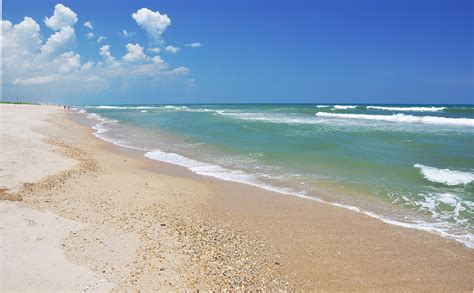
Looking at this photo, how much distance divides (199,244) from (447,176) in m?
9.09

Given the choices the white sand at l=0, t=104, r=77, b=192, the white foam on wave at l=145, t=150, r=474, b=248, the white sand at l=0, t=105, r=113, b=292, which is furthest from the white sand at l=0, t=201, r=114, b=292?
the white foam on wave at l=145, t=150, r=474, b=248

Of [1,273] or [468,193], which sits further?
[468,193]

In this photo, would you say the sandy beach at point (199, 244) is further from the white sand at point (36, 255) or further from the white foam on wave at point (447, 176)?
the white foam on wave at point (447, 176)

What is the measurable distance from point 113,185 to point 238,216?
4.05 m

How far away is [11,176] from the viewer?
8898 mm

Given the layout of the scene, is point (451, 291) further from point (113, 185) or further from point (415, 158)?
point (415, 158)

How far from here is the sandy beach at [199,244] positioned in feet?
15.0

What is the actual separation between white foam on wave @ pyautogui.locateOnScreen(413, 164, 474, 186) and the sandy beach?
4.65 meters

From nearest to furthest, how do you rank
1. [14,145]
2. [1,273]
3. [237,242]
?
[1,273]
[237,242]
[14,145]

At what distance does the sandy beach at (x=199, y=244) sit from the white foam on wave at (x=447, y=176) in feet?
15.3

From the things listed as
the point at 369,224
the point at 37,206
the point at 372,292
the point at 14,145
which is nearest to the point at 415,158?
the point at 369,224

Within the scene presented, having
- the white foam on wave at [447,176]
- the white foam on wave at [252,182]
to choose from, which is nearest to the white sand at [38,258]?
the white foam on wave at [252,182]

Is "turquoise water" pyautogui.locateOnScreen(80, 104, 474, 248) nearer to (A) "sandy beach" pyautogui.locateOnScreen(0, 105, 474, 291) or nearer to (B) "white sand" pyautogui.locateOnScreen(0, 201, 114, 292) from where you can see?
(A) "sandy beach" pyautogui.locateOnScreen(0, 105, 474, 291)

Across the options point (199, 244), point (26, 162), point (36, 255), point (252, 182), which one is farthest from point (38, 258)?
point (26, 162)
